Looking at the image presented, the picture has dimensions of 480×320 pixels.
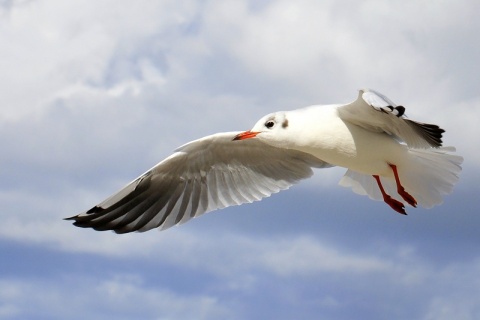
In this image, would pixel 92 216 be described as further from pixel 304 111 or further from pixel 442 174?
pixel 442 174

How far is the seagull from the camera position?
25.1ft

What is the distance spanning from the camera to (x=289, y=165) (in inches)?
357

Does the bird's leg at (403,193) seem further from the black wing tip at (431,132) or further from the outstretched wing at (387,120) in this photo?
the black wing tip at (431,132)

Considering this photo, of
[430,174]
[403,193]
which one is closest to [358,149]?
[403,193]

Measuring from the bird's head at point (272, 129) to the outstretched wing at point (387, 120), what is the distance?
19.7 inches

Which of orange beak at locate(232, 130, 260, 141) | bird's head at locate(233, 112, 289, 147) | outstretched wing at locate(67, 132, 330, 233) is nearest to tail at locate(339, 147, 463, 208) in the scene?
outstretched wing at locate(67, 132, 330, 233)

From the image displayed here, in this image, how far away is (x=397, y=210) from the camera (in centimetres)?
831

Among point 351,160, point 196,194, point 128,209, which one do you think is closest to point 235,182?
point 196,194

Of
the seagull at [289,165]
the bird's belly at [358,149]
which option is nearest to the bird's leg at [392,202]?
the seagull at [289,165]

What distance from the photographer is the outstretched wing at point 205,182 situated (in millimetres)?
8859

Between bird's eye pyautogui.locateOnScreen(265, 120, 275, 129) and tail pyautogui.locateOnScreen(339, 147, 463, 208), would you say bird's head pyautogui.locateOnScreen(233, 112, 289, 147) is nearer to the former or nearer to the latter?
bird's eye pyautogui.locateOnScreen(265, 120, 275, 129)

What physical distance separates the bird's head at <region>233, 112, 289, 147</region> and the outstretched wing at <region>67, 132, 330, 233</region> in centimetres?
97

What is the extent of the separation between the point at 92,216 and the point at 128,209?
1.35 ft

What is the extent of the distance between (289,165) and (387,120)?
5.70 feet
